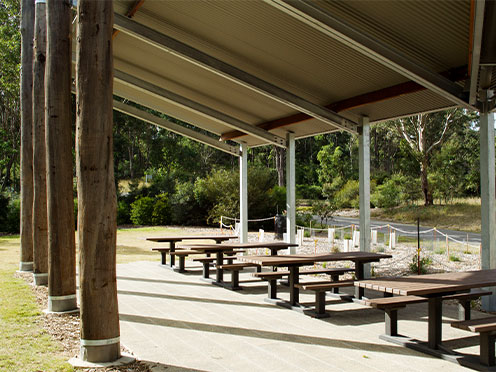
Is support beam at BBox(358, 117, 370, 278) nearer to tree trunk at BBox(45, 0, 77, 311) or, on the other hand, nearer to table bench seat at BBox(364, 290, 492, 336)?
table bench seat at BBox(364, 290, 492, 336)

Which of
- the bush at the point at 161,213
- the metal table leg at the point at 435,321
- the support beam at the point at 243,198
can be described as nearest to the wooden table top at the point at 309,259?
the metal table leg at the point at 435,321

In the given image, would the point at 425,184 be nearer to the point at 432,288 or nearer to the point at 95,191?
the point at 432,288

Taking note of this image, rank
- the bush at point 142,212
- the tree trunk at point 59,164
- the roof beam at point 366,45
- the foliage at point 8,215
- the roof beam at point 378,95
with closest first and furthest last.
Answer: the roof beam at point 366,45, the tree trunk at point 59,164, the roof beam at point 378,95, the foliage at point 8,215, the bush at point 142,212

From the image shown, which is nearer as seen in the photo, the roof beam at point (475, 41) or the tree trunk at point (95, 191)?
the tree trunk at point (95, 191)

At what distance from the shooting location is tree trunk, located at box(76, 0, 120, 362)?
160 inches

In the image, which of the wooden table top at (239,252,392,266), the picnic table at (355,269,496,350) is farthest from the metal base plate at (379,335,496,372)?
the wooden table top at (239,252,392,266)

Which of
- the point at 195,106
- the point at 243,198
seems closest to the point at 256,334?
the point at 195,106

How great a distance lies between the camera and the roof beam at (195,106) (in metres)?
9.94

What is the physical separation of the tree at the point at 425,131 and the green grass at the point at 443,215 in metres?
1.72

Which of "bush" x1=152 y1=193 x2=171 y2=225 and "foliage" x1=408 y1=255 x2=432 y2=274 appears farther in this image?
"bush" x1=152 y1=193 x2=171 y2=225

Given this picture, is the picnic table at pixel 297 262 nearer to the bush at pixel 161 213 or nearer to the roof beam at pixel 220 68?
the roof beam at pixel 220 68

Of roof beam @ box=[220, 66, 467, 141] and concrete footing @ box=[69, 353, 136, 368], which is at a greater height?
roof beam @ box=[220, 66, 467, 141]

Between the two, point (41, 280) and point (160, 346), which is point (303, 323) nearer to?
point (160, 346)

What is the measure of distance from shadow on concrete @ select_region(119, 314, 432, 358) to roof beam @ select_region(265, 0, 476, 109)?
11.4ft
